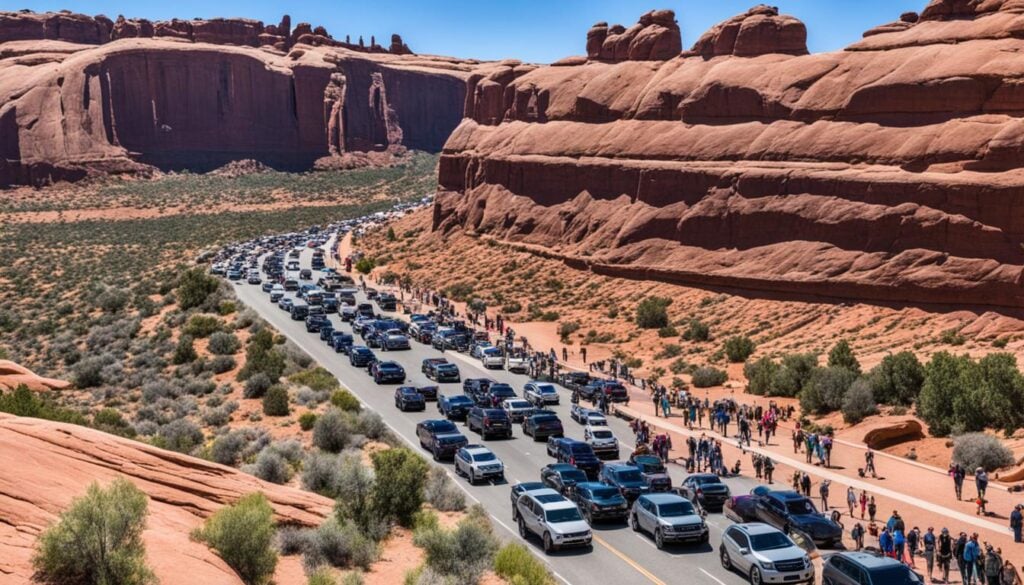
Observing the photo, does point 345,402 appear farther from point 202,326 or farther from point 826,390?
point 826,390

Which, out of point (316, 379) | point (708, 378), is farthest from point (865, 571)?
point (316, 379)

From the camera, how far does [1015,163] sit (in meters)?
48.1

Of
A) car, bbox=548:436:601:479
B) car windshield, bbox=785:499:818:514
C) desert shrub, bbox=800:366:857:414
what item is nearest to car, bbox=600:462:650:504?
car, bbox=548:436:601:479

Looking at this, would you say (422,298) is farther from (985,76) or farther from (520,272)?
(985,76)

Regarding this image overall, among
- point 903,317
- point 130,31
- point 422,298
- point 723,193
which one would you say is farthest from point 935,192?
point 130,31

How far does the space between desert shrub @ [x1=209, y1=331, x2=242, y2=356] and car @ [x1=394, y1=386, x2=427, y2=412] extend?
1258 centimetres

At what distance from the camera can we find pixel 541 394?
42.8m

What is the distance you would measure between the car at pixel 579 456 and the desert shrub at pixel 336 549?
1224cm

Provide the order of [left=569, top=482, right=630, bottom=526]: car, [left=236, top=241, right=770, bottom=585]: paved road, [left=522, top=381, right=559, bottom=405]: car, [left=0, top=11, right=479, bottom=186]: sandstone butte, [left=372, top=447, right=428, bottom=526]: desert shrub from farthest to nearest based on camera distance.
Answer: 1. [left=0, top=11, right=479, bottom=186]: sandstone butte
2. [left=522, top=381, right=559, bottom=405]: car
3. [left=569, top=482, right=630, bottom=526]: car
4. [left=372, top=447, right=428, bottom=526]: desert shrub
5. [left=236, top=241, right=770, bottom=585]: paved road

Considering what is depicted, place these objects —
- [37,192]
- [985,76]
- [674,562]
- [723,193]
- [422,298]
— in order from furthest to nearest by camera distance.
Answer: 1. [37,192]
2. [422,298]
3. [723,193]
4. [985,76]
5. [674,562]

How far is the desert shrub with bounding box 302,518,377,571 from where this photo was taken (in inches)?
727

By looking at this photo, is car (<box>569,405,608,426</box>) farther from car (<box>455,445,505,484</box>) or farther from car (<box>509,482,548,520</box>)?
car (<box>509,482,548,520</box>)

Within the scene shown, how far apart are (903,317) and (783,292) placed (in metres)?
7.92

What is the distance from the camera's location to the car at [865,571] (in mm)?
18766
